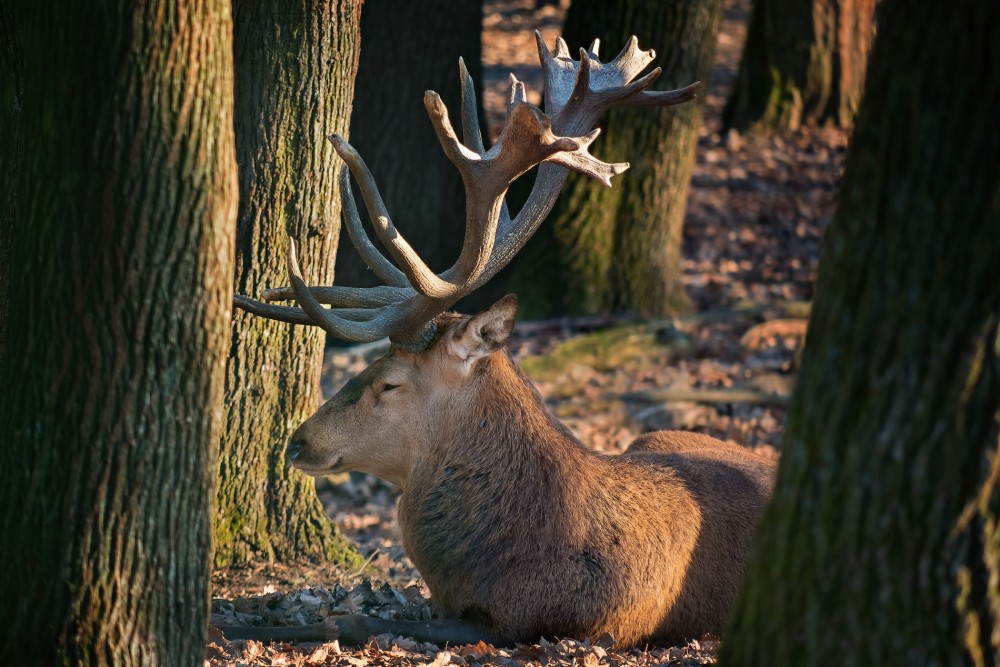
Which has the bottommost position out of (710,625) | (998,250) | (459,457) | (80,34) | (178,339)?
(710,625)

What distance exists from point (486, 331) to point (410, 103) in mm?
5835

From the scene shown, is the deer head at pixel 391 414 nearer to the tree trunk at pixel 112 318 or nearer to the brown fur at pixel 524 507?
the brown fur at pixel 524 507

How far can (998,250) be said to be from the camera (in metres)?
3.08

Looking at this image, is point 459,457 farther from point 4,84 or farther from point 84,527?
point 4,84

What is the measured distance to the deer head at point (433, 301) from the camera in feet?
18.0

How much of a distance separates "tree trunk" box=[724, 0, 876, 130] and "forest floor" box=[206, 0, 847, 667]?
32cm

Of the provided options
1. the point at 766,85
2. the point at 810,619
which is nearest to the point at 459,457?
the point at 810,619

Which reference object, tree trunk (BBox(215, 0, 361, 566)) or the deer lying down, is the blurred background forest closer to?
tree trunk (BBox(215, 0, 361, 566))

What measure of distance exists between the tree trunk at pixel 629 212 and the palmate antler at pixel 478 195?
458 cm

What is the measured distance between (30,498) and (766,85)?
13895 millimetres

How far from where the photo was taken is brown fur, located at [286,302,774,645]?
18.1 ft

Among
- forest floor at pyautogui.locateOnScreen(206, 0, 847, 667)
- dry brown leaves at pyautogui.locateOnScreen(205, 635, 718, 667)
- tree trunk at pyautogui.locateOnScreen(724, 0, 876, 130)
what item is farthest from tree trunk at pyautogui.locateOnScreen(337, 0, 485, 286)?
dry brown leaves at pyautogui.locateOnScreen(205, 635, 718, 667)

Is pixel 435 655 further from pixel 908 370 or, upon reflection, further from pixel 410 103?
pixel 410 103

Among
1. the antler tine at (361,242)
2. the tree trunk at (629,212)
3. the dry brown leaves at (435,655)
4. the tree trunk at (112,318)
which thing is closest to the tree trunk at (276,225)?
the antler tine at (361,242)
